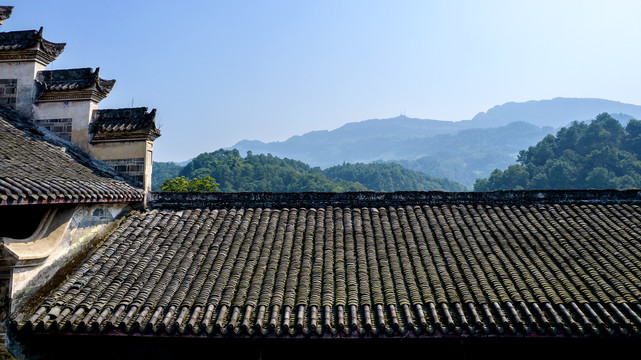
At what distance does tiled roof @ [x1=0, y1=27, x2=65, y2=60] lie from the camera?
11398mm

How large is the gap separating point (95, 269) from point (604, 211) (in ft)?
34.0

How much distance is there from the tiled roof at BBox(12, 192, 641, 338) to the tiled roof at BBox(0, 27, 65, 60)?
486cm

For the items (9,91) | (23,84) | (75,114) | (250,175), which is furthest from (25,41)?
(250,175)

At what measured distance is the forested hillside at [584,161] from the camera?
73.9 m

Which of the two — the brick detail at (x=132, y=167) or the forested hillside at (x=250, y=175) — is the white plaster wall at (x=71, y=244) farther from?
the forested hillside at (x=250, y=175)

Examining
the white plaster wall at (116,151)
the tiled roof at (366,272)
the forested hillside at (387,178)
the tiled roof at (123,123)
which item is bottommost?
the tiled roof at (366,272)

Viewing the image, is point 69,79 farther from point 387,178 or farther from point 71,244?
point 387,178

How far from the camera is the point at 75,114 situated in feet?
38.3

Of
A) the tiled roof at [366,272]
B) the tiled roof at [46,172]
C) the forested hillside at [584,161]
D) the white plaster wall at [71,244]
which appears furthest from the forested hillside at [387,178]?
the white plaster wall at [71,244]

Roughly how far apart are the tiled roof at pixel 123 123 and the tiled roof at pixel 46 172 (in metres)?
0.72

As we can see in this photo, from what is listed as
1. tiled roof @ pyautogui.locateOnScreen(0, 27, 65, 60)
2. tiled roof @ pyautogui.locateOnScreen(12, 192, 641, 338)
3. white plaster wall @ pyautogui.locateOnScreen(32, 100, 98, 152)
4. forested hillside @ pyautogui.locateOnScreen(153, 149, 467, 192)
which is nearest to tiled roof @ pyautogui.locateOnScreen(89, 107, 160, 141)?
white plaster wall @ pyautogui.locateOnScreen(32, 100, 98, 152)

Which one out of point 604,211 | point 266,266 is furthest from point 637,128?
point 266,266

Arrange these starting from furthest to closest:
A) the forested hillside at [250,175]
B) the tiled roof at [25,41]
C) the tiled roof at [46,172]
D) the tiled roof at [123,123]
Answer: the forested hillside at [250,175] < the tiled roof at [123,123] < the tiled roof at [25,41] < the tiled roof at [46,172]

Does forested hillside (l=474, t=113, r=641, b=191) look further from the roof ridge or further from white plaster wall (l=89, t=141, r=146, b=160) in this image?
white plaster wall (l=89, t=141, r=146, b=160)
